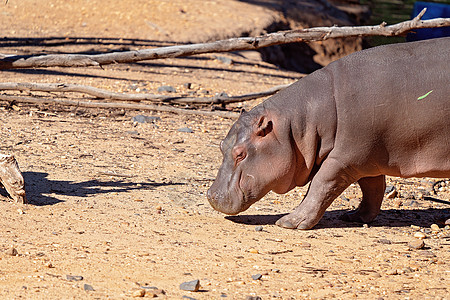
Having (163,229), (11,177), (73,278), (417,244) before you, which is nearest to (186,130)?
(163,229)

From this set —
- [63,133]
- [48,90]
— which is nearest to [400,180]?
[63,133]

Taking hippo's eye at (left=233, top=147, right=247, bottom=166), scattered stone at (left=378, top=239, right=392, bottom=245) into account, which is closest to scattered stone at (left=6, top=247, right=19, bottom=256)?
hippo's eye at (left=233, top=147, right=247, bottom=166)

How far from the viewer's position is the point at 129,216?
518 cm

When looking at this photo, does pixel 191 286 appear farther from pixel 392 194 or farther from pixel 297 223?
pixel 392 194

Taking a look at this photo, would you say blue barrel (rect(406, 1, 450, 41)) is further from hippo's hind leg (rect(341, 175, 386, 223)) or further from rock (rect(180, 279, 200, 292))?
rock (rect(180, 279, 200, 292))

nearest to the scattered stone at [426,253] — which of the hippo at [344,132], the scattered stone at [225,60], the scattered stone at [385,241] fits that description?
the scattered stone at [385,241]

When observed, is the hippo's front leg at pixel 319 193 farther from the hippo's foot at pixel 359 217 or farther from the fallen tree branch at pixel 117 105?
the fallen tree branch at pixel 117 105

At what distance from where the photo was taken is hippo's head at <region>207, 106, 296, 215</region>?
5.27m

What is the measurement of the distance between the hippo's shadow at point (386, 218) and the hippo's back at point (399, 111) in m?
0.64

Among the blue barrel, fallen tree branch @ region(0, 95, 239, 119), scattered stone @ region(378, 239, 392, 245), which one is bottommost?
scattered stone @ region(378, 239, 392, 245)

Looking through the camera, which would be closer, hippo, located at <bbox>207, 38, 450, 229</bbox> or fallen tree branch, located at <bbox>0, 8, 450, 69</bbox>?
hippo, located at <bbox>207, 38, 450, 229</bbox>

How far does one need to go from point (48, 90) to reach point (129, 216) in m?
3.54

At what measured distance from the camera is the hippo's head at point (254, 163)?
5266 mm

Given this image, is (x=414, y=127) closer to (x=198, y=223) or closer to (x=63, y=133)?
(x=198, y=223)
